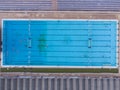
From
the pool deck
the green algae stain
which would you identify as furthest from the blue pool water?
the pool deck

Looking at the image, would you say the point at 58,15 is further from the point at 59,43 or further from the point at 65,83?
the point at 65,83

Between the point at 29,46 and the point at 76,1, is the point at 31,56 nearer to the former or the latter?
the point at 29,46

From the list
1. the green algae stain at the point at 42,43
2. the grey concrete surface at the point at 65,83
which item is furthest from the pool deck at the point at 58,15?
the grey concrete surface at the point at 65,83

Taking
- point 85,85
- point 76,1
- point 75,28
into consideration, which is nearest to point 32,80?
point 85,85

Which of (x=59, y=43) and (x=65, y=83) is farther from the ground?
(x=59, y=43)

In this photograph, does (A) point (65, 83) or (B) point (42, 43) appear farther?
(B) point (42, 43)

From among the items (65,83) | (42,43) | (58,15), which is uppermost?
(58,15)

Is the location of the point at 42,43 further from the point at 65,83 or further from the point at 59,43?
the point at 65,83

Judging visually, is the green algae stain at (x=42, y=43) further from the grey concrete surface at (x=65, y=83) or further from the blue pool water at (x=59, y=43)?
the grey concrete surface at (x=65, y=83)

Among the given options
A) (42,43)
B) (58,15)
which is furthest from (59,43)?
(58,15)
